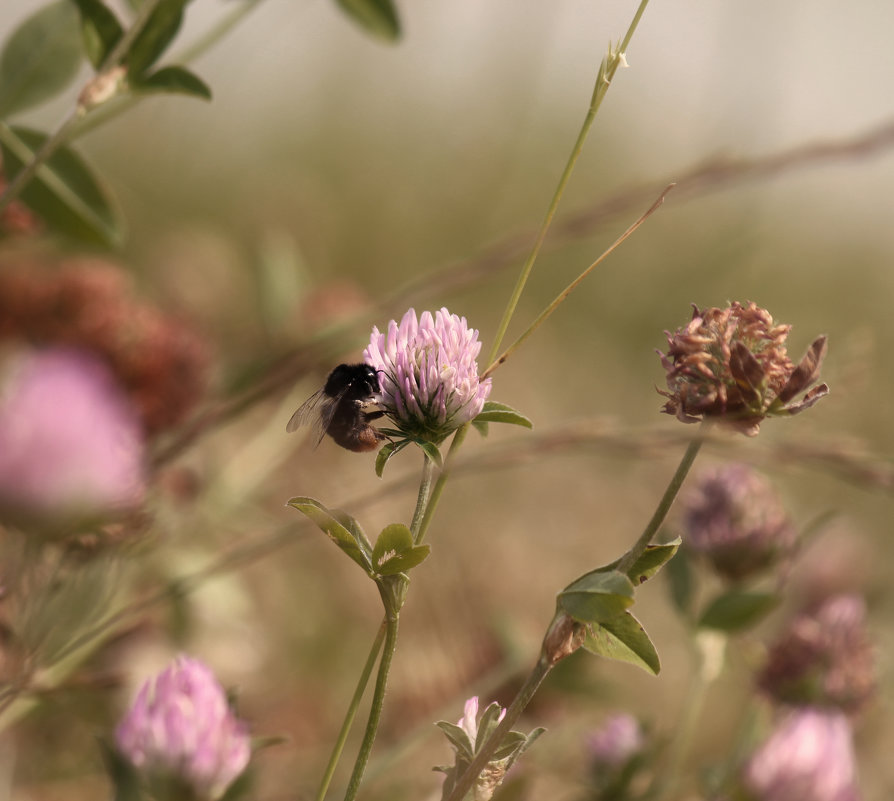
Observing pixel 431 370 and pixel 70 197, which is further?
pixel 70 197

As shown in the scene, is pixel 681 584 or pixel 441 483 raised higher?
pixel 681 584

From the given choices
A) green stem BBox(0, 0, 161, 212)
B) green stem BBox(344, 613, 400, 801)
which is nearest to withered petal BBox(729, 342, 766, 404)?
green stem BBox(344, 613, 400, 801)

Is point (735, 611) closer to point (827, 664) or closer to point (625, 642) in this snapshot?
point (827, 664)

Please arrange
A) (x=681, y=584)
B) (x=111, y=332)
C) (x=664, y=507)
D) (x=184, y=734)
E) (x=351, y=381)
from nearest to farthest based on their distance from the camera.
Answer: (x=664, y=507), (x=184, y=734), (x=351, y=381), (x=681, y=584), (x=111, y=332)

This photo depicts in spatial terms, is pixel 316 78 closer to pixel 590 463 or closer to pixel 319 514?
pixel 590 463

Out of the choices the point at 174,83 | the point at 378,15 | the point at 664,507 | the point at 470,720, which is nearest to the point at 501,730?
the point at 470,720
